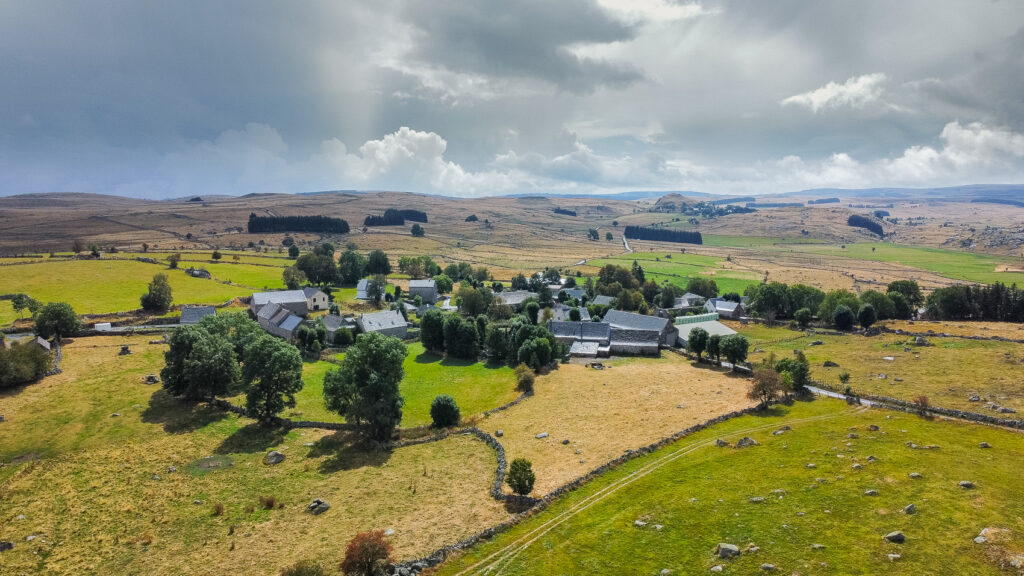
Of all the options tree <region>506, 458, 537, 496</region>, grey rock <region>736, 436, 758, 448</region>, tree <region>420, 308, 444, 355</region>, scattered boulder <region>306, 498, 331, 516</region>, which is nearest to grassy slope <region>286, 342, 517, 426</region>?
tree <region>420, 308, 444, 355</region>

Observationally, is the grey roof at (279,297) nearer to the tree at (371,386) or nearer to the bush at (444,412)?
the tree at (371,386)

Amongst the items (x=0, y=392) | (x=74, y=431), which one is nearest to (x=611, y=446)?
(x=74, y=431)

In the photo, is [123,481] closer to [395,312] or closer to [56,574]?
[56,574]

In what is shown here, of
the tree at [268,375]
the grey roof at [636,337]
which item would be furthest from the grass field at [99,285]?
the grey roof at [636,337]

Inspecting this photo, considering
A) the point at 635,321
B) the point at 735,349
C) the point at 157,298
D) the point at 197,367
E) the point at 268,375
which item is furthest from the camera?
the point at 635,321

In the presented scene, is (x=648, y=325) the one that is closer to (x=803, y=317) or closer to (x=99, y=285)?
(x=803, y=317)

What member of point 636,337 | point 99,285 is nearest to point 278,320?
point 99,285

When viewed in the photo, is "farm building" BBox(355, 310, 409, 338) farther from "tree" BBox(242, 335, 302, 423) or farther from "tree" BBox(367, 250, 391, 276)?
"tree" BBox(367, 250, 391, 276)
